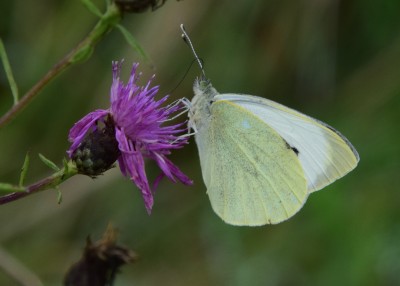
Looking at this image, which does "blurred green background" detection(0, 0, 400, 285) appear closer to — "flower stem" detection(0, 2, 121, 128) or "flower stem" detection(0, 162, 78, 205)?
"flower stem" detection(0, 162, 78, 205)

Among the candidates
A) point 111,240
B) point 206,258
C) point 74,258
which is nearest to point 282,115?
point 111,240

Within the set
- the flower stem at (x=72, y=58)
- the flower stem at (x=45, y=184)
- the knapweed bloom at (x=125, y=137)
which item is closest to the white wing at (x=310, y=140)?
the knapweed bloom at (x=125, y=137)

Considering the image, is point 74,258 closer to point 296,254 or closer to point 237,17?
point 296,254

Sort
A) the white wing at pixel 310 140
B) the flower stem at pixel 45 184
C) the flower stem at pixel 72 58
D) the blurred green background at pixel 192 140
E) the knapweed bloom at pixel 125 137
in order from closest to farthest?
the flower stem at pixel 72 58, the flower stem at pixel 45 184, the knapweed bloom at pixel 125 137, the white wing at pixel 310 140, the blurred green background at pixel 192 140

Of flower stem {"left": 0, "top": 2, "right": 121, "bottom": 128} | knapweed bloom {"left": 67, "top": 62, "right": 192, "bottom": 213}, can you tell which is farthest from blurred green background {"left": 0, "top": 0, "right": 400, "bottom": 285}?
flower stem {"left": 0, "top": 2, "right": 121, "bottom": 128}

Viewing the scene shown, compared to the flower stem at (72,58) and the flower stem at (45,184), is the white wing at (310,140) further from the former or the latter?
the flower stem at (72,58)

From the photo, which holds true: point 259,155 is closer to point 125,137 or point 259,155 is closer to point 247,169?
point 247,169
